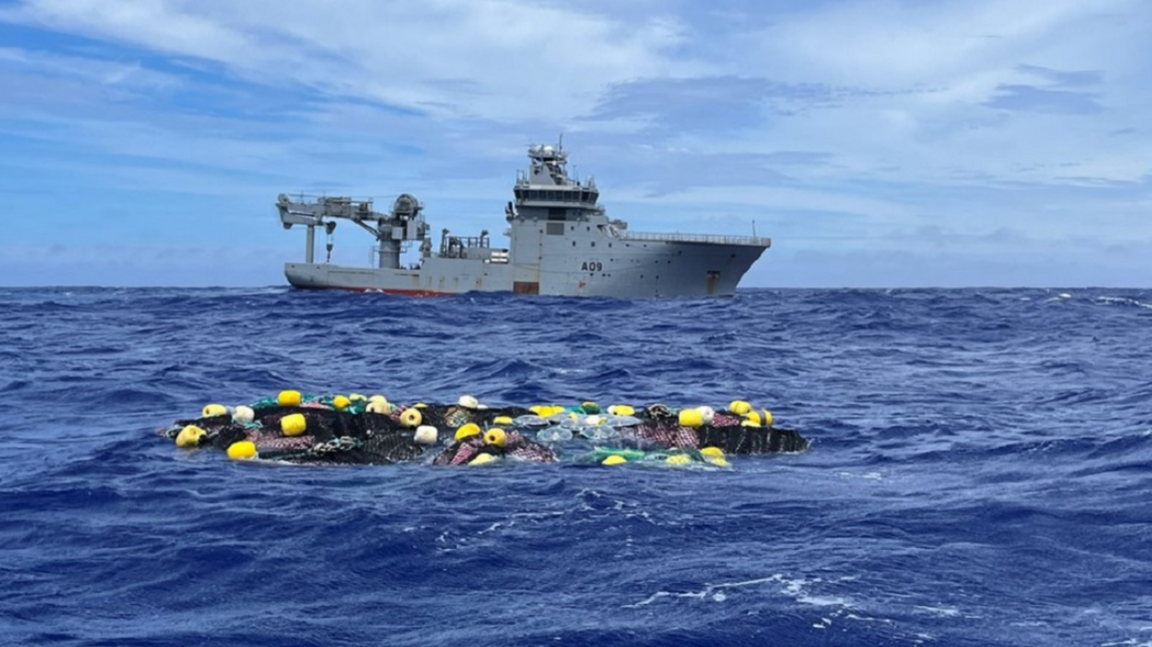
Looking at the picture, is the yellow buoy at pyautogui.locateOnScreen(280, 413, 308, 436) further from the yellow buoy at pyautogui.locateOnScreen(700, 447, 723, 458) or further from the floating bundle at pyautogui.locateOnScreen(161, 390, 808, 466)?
the yellow buoy at pyautogui.locateOnScreen(700, 447, 723, 458)

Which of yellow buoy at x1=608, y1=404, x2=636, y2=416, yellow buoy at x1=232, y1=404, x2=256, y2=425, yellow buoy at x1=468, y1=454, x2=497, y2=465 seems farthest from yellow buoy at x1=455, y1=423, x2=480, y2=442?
yellow buoy at x1=232, y1=404, x2=256, y2=425

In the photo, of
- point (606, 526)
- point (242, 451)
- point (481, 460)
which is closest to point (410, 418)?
point (481, 460)

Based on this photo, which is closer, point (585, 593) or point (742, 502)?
point (585, 593)

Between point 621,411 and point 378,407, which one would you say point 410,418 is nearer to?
point 378,407

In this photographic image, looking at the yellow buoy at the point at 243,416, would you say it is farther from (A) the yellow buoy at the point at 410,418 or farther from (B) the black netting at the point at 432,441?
(A) the yellow buoy at the point at 410,418

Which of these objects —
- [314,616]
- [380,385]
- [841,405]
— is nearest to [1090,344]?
[841,405]

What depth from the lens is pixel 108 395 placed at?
25969mm

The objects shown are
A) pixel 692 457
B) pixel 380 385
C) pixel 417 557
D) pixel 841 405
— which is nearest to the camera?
pixel 417 557

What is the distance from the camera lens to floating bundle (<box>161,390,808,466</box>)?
17656 millimetres

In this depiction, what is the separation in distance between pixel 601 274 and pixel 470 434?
5659 cm

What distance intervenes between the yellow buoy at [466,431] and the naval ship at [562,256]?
182 feet

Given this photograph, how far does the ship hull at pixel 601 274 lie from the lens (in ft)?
243

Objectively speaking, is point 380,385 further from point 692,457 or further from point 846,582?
point 846,582

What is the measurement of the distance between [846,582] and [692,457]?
6.74 metres
